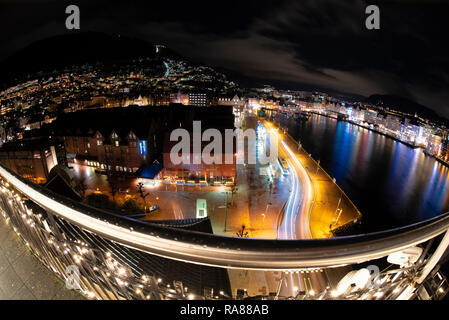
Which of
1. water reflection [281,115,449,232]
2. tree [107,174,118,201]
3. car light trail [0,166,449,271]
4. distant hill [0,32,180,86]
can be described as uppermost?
distant hill [0,32,180,86]

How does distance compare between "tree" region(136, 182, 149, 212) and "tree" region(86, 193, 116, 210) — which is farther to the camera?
"tree" region(136, 182, 149, 212)

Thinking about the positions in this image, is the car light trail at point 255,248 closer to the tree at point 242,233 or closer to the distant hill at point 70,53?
the tree at point 242,233

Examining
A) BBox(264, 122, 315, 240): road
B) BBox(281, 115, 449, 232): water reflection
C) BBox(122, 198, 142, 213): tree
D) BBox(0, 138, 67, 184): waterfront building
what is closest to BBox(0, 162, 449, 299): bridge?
BBox(264, 122, 315, 240): road

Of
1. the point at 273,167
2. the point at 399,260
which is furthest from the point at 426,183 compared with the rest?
the point at 399,260

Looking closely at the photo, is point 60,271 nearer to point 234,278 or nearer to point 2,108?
point 234,278

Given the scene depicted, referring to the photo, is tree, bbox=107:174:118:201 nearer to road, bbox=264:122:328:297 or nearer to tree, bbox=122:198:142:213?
tree, bbox=122:198:142:213

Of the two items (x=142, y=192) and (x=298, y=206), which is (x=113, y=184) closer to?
(x=142, y=192)
